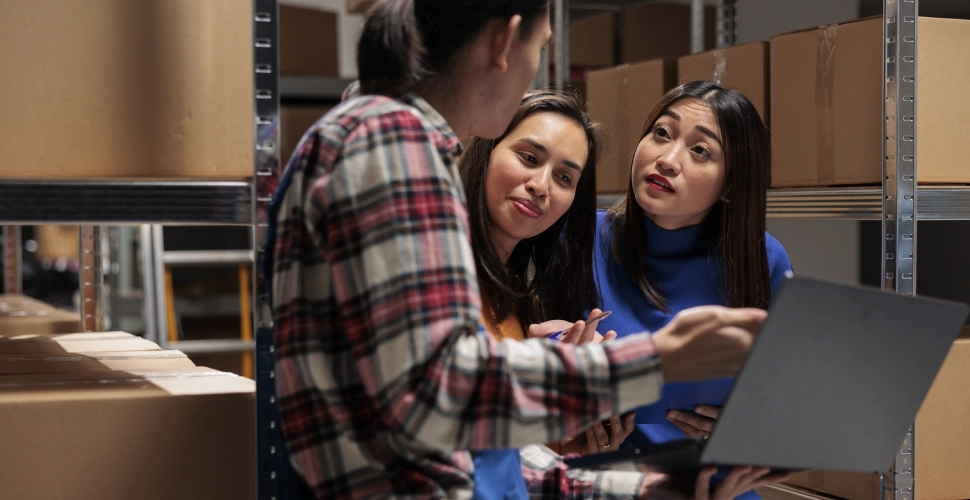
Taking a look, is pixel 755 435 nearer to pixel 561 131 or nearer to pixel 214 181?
pixel 214 181

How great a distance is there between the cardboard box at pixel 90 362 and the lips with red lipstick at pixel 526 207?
0.67 meters

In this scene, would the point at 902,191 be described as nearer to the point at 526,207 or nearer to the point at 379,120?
the point at 526,207

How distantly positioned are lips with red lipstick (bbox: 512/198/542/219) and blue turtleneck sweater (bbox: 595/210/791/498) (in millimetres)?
317

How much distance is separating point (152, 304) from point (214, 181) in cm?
376

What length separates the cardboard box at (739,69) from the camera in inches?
94.0

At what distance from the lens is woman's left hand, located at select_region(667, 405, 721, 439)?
1794 mm

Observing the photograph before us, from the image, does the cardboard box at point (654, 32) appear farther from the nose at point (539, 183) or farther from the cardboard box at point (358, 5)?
the nose at point (539, 183)

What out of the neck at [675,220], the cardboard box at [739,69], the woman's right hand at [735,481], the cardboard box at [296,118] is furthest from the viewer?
the cardboard box at [296,118]

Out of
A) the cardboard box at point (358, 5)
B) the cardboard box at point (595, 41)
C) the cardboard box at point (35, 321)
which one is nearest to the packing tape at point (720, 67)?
the cardboard box at point (358, 5)

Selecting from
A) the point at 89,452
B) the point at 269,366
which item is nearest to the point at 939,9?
the point at 269,366

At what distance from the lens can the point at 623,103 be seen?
290 cm

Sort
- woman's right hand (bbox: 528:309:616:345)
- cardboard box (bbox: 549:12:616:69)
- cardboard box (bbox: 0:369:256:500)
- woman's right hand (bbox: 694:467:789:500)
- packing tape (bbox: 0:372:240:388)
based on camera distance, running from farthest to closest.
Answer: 1. cardboard box (bbox: 549:12:616:69)
2. woman's right hand (bbox: 528:309:616:345)
3. packing tape (bbox: 0:372:240:388)
4. cardboard box (bbox: 0:369:256:500)
5. woman's right hand (bbox: 694:467:789:500)

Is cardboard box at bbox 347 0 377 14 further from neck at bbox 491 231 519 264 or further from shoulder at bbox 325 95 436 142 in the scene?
shoulder at bbox 325 95 436 142

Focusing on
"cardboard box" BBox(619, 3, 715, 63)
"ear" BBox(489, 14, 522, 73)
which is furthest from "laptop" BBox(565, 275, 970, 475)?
"cardboard box" BBox(619, 3, 715, 63)
